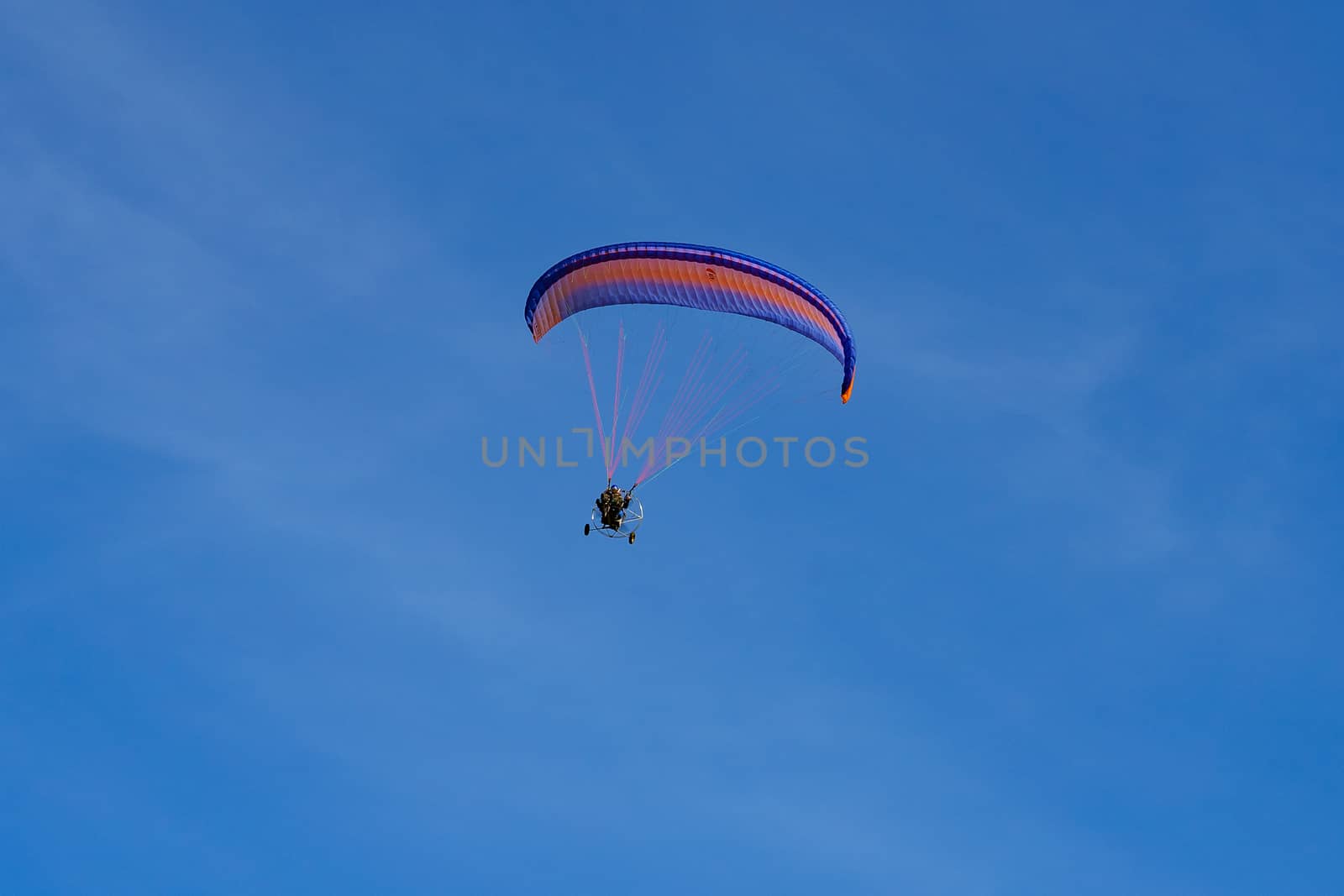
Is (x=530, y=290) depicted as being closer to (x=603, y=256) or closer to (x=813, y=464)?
(x=603, y=256)

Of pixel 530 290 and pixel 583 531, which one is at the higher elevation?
pixel 530 290

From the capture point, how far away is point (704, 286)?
41.9 meters

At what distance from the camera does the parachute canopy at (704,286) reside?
41.6 m

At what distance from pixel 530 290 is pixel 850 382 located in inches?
276

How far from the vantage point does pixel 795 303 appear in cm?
4178

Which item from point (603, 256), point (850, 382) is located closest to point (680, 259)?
point (603, 256)

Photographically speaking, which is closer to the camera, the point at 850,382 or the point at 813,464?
the point at 850,382

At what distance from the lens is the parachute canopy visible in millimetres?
41562

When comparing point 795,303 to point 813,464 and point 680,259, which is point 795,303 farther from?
point 813,464

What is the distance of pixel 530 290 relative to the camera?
43312 mm

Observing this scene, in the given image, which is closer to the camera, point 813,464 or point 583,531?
point 583,531

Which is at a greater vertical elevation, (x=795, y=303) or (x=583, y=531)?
(x=795, y=303)

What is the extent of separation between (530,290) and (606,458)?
13.2 feet

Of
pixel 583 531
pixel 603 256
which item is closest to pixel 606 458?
pixel 583 531
